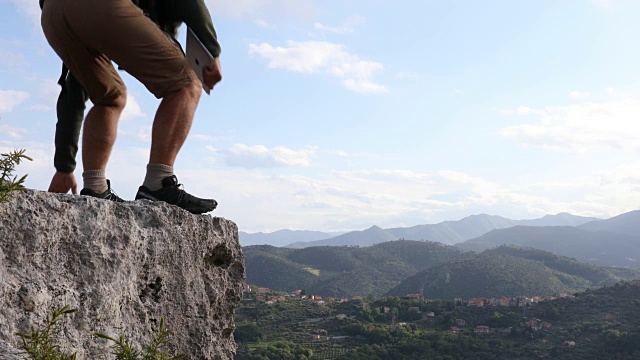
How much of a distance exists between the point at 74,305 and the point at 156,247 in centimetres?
57

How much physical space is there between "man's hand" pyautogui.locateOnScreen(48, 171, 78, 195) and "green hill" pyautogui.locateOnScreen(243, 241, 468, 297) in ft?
334

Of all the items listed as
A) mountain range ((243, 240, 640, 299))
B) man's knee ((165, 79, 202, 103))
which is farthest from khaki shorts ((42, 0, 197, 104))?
mountain range ((243, 240, 640, 299))

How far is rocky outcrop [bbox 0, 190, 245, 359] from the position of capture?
1.97m

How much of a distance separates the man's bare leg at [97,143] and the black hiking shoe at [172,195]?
0.29 meters

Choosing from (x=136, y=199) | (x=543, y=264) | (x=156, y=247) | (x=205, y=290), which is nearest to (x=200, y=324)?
(x=205, y=290)

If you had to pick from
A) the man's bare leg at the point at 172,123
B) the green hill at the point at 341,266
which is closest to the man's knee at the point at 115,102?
the man's bare leg at the point at 172,123

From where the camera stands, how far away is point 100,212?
2.38 meters

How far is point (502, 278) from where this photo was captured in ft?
317

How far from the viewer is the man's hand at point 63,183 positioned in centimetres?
315

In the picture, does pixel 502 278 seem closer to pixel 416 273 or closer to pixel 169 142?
pixel 416 273

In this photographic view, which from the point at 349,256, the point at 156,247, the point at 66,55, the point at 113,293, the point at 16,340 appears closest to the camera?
the point at 16,340

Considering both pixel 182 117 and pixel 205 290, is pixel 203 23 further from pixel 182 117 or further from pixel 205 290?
pixel 205 290

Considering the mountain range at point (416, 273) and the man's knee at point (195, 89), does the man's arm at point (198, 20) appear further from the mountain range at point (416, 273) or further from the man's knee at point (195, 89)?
the mountain range at point (416, 273)

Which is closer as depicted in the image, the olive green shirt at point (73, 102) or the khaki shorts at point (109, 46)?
the khaki shorts at point (109, 46)
